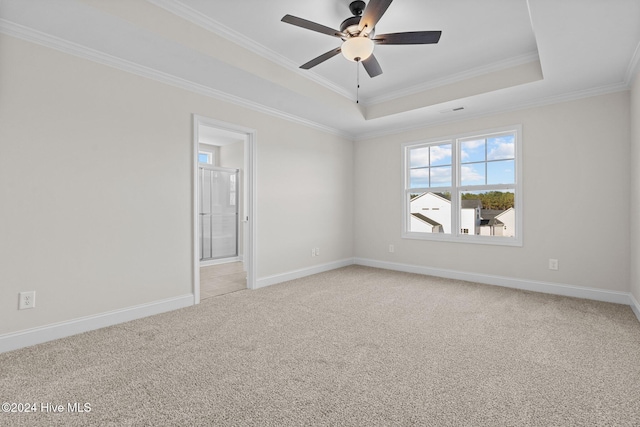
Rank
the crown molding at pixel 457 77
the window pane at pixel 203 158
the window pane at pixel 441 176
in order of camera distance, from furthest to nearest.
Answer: the window pane at pixel 203 158 < the window pane at pixel 441 176 < the crown molding at pixel 457 77

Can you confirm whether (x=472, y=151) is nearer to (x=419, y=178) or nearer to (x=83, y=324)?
(x=419, y=178)

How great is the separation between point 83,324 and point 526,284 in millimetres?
4869

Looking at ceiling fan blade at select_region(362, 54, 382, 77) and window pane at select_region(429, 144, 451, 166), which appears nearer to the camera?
ceiling fan blade at select_region(362, 54, 382, 77)

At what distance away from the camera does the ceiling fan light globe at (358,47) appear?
2.31 meters

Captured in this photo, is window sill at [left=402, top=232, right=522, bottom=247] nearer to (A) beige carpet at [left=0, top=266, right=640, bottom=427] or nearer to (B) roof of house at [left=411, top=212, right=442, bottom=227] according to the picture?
(B) roof of house at [left=411, top=212, right=442, bottom=227]

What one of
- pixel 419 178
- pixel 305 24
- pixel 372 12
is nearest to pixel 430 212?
pixel 419 178

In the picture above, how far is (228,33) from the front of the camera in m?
2.79

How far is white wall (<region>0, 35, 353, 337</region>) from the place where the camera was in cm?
229

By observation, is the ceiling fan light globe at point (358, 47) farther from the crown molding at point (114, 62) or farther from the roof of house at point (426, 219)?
the roof of house at point (426, 219)

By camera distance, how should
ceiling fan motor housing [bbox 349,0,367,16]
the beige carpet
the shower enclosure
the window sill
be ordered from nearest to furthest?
1. the beige carpet
2. ceiling fan motor housing [bbox 349,0,367,16]
3. the window sill
4. the shower enclosure

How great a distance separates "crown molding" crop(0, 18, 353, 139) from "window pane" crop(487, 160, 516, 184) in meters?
3.13

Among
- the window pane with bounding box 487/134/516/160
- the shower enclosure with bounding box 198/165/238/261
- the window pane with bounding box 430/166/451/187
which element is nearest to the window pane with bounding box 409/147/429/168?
the window pane with bounding box 430/166/451/187

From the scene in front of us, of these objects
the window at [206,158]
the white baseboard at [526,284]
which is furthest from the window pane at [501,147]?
the window at [206,158]

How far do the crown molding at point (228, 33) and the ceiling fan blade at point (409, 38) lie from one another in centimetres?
131
